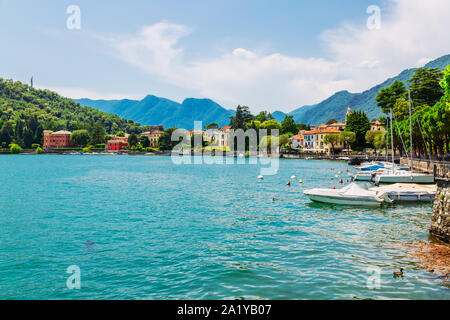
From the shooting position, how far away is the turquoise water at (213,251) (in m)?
12.6

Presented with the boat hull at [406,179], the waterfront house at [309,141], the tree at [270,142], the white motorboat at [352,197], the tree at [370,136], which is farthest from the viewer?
the waterfront house at [309,141]

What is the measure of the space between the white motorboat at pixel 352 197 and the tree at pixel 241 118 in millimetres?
148802

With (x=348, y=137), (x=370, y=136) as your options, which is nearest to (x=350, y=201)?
(x=370, y=136)

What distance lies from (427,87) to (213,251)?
10037 centimetres

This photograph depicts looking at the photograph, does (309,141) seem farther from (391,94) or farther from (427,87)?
(427,87)

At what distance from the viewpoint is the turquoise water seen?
12625 millimetres

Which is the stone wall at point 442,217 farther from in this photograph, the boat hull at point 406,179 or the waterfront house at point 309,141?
the waterfront house at point 309,141

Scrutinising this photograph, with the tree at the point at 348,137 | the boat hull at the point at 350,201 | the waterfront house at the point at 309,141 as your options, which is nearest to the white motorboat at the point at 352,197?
the boat hull at the point at 350,201

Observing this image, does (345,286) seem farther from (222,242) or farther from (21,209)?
(21,209)

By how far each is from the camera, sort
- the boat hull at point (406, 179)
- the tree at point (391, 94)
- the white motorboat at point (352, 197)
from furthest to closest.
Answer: the tree at point (391, 94), the boat hull at point (406, 179), the white motorboat at point (352, 197)

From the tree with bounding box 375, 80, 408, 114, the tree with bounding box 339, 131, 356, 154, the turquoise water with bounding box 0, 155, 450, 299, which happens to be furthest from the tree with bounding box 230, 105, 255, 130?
the turquoise water with bounding box 0, 155, 450, 299

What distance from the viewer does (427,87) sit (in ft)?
317
